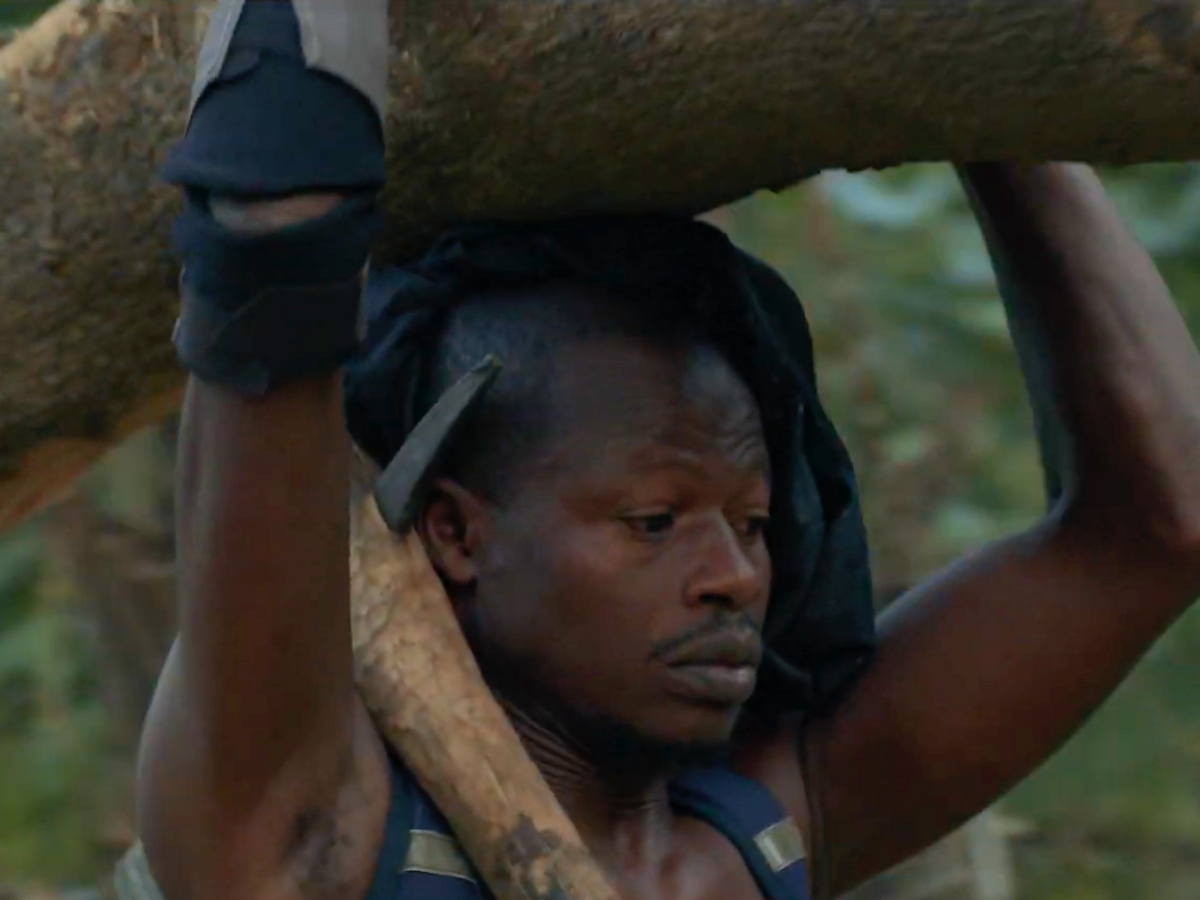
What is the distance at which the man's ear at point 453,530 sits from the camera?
214 cm

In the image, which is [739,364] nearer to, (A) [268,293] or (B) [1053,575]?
(B) [1053,575]

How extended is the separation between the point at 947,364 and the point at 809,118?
2.77 metres

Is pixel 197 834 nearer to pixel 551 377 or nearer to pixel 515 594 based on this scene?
pixel 515 594

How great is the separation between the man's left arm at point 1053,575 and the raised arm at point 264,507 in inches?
23.9

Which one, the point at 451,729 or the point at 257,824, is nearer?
the point at 257,824

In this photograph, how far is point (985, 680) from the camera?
2367 mm

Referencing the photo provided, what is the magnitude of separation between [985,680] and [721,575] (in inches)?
16.1

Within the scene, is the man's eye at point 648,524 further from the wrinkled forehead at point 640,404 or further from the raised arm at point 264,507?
the raised arm at point 264,507

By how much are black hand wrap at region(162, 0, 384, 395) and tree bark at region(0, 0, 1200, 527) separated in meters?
0.19

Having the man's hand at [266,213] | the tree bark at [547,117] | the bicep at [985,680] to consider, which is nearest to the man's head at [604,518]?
the tree bark at [547,117]

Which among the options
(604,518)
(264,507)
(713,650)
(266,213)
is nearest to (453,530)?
(604,518)

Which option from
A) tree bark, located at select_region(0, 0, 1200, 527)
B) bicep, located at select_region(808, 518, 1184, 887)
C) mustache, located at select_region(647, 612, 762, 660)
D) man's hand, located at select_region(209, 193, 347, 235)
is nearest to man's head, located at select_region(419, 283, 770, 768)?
mustache, located at select_region(647, 612, 762, 660)

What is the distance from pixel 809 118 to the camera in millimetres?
1851

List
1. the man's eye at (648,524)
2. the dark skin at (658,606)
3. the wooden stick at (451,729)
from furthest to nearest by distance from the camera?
the man's eye at (648,524) → the wooden stick at (451,729) → the dark skin at (658,606)
